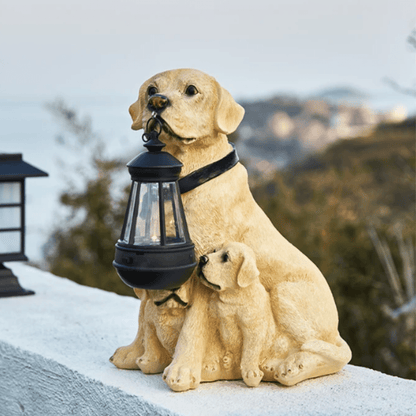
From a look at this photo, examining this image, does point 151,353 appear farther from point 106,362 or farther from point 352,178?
point 352,178

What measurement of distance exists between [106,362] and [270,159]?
10.9 m

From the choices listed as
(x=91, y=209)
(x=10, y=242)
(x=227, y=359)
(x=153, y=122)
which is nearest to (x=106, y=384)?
(x=227, y=359)

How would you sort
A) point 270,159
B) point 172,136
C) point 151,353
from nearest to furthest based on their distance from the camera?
point 172,136
point 151,353
point 270,159

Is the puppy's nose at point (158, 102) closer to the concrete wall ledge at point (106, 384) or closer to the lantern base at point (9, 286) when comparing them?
the concrete wall ledge at point (106, 384)

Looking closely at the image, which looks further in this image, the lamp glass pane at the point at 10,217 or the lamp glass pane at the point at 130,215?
the lamp glass pane at the point at 10,217

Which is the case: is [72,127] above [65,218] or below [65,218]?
above

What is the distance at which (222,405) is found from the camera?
210cm

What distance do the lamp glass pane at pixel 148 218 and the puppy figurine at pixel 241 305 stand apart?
0.61 ft

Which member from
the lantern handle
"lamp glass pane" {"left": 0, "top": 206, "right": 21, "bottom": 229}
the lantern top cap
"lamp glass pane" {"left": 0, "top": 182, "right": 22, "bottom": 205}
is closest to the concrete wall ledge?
"lamp glass pane" {"left": 0, "top": 206, "right": 21, "bottom": 229}

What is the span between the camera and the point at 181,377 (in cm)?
215

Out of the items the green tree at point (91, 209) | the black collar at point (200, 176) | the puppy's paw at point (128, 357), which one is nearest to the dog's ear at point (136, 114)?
the black collar at point (200, 176)

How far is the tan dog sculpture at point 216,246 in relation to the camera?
86.5 inches

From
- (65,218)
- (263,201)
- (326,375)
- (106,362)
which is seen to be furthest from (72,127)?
(326,375)

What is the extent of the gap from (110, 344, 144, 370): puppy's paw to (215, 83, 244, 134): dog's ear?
88 centimetres
